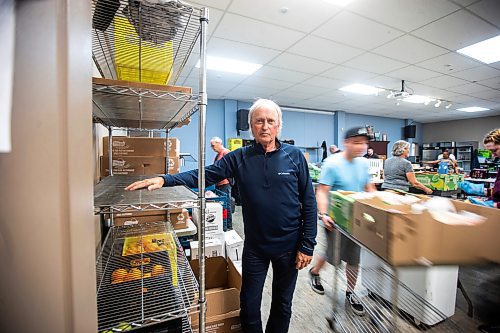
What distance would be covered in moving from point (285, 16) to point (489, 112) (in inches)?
369

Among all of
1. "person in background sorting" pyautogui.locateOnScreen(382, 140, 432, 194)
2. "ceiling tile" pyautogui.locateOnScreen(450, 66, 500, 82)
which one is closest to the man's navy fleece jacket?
"person in background sorting" pyautogui.locateOnScreen(382, 140, 432, 194)

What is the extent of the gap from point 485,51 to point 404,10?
2043 mm

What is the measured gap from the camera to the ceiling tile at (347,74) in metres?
4.20

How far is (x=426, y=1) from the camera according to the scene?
7.48ft

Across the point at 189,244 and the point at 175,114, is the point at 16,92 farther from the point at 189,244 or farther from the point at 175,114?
the point at 189,244

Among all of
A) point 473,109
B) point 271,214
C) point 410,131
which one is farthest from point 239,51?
point 410,131

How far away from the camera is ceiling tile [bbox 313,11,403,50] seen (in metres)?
2.63

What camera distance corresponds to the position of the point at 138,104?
1249 mm

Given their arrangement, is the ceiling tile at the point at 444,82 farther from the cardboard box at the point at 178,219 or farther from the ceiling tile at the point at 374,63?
the cardboard box at the point at 178,219

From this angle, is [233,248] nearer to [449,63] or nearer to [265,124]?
[265,124]

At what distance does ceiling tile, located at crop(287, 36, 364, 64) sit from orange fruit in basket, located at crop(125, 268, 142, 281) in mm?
3144

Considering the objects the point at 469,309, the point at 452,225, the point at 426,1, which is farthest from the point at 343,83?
the point at 452,225

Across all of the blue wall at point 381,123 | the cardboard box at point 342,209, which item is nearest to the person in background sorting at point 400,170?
the cardboard box at point 342,209

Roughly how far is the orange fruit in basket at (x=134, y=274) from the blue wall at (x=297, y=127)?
184 inches
